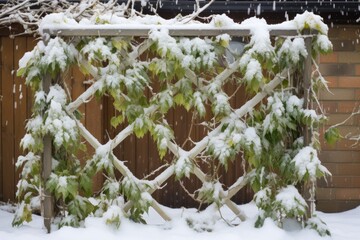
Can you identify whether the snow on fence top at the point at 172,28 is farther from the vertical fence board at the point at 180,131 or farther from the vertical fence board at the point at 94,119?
the vertical fence board at the point at 180,131

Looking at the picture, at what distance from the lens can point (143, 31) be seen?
4.21 metres

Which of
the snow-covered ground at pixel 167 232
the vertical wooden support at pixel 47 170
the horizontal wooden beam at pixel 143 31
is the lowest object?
the snow-covered ground at pixel 167 232

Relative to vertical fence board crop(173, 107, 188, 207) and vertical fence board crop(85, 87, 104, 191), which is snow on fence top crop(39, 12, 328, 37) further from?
vertical fence board crop(173, 107, 188, 207)

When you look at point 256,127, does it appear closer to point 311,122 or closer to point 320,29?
point 311,122

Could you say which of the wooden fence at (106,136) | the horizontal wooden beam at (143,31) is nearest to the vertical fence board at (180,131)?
the wooden fence at (106,136)

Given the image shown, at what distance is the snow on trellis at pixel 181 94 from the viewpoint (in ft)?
13.6

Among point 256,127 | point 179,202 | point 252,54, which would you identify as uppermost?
point 252,54

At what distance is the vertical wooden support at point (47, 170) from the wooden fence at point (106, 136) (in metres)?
2.43

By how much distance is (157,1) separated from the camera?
6.21 m

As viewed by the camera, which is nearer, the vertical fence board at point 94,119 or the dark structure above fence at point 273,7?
the dark structure above fence at point 273,7

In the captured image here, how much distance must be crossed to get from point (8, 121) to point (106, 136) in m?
1.24

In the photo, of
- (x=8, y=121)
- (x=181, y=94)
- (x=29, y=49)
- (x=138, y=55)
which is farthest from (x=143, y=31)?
(x=8, y=121)

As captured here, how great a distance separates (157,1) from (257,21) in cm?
220

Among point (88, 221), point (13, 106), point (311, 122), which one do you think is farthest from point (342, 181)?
point (13, 106)
